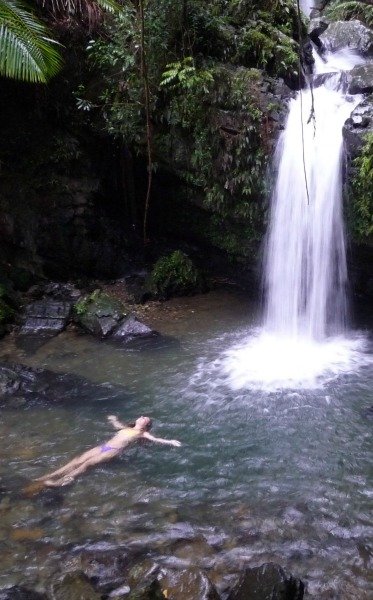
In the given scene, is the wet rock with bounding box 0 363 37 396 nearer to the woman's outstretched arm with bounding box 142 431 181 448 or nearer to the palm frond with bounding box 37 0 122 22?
the woman's outstretched arm with bounding box 142 431 181 448

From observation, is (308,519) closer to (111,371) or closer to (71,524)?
(71,524)

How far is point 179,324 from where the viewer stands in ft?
26.7

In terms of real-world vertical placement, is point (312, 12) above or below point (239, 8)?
above

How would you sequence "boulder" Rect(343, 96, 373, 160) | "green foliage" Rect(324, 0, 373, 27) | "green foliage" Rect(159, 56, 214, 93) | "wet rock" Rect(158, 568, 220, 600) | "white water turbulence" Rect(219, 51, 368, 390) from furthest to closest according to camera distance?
"green foliage" Rect(324, 0, 373, 27)
"green foliage" Rect(159, 56, 214, 93)
"white water turbulence" Rect(219, 51, 368, 390)
"boulder" Rect(343, 96, 373, 160)
"wet rock" Rect(158, 568, 220, 600)

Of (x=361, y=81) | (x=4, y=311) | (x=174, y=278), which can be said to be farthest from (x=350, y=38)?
(x=4, y=311)

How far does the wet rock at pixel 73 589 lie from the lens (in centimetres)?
302

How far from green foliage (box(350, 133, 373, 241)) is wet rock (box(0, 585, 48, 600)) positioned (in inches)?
230

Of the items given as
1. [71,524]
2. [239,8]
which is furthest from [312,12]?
[71,524]

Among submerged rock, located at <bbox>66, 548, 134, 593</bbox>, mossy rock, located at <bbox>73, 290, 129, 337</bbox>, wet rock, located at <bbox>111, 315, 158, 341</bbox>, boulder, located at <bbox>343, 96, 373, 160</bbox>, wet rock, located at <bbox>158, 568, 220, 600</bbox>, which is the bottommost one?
submerged rock, located at <bbox>66, 548, 134, 593</bbox>

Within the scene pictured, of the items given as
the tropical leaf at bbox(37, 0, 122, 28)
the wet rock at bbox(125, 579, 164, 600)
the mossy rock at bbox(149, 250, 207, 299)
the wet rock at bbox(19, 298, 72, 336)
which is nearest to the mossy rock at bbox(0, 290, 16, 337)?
the wet rock at bbox(19, 298, 72, 336)

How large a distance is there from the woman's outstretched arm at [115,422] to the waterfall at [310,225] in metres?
3.41

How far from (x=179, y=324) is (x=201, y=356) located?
1.33 m

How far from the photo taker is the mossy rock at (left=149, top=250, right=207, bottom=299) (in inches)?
356

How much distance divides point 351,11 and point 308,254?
310 inches
